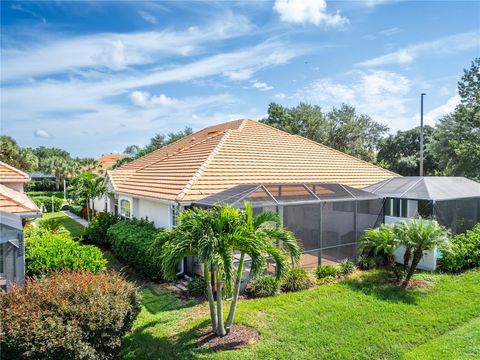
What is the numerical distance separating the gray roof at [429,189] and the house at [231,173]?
199 centimetres

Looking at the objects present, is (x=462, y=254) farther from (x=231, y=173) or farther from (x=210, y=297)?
(x=210, y=297)

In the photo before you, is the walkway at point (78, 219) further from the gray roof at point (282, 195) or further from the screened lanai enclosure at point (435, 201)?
the screened lanai enclosure at point (435, 201)

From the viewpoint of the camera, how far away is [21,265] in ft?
25.7

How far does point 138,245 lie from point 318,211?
7057 mm

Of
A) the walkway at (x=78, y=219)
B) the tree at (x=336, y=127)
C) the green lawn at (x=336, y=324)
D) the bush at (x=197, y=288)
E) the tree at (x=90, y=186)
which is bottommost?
the walkway at (x=78, y=219)

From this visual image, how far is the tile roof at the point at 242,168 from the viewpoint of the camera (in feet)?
46.4

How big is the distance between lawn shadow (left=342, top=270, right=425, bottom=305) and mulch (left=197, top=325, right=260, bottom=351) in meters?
4.65

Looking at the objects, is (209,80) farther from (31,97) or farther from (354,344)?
(354,344)

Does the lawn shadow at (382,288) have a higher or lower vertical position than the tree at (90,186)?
lower

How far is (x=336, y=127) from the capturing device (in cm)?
3575

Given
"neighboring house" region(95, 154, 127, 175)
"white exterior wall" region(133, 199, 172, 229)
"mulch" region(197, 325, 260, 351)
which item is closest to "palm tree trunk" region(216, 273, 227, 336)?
"mulch" region(197, 325, 260, 351)

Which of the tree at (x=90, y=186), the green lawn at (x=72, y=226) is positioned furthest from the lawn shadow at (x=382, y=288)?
the green lawn at (x=72, y=226)

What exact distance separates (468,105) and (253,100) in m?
16.9

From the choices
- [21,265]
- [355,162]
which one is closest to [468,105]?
[355,162]
